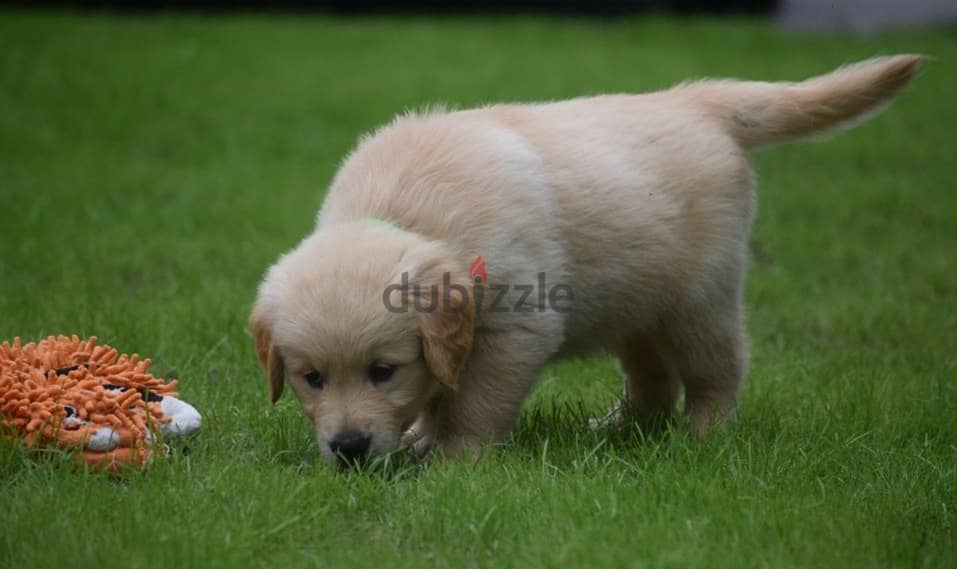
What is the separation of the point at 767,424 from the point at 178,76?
8321 millimetres

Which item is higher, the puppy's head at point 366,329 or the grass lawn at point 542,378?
the puppy's head at point 366,329

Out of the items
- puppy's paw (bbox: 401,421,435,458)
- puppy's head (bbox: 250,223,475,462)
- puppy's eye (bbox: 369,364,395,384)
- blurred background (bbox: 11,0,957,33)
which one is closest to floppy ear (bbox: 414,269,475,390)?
puppy's head (bbox: 250,223,475,462)

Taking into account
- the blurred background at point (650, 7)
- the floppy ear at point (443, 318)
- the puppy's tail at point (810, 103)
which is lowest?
the blurred background at point (650, 7)

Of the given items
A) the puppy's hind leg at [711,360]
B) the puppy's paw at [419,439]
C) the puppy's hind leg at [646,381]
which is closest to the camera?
the puppy's paw at [419,439]

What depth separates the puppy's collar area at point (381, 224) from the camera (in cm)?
356

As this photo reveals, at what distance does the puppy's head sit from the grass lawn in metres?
0.17

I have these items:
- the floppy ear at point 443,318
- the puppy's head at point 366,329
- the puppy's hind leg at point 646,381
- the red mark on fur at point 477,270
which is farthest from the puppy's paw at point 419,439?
the puppy's hind leg at point 646,381

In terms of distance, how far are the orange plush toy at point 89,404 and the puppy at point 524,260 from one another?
13.5 inches

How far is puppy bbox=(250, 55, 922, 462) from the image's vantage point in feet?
11.2

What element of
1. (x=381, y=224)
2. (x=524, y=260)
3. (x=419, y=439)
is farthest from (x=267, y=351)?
(x=524, y=260)

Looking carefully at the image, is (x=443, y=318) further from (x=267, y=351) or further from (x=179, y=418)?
(x=179, y=418)

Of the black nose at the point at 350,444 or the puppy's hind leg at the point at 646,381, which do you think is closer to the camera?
the black nose at the point at 350,444

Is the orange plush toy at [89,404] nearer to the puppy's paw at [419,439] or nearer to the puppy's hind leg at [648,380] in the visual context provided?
the puppy's paw at [419,439]

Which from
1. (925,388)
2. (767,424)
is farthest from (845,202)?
(767,424)
